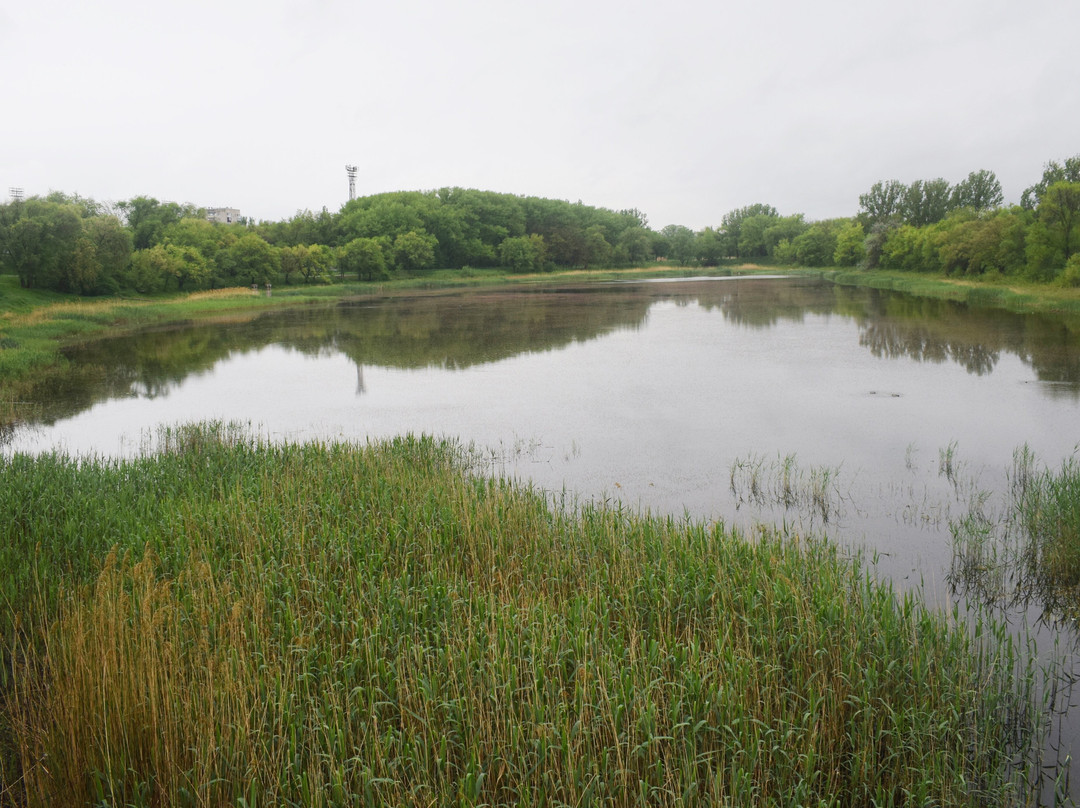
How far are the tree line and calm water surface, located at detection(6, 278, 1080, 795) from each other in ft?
64.1

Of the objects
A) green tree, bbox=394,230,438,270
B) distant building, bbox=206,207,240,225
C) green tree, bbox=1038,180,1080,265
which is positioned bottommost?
green tree, bbox=1038,180,1080,265

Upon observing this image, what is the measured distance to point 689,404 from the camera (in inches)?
624

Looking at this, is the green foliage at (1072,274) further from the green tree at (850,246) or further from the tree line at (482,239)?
the green tree at (850,246)

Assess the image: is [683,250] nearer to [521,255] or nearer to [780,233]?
[780,233]

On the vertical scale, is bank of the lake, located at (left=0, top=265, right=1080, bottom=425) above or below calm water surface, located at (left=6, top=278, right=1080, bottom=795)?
above

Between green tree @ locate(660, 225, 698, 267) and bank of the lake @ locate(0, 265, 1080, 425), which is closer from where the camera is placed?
bank of the lake @ locate(0, 265, 1080, 425)

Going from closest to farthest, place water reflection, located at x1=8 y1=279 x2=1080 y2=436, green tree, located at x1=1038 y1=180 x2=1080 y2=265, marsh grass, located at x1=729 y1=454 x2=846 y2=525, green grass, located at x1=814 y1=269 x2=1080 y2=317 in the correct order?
1. marsh grass, located at x1=729 y1=454 x2=846 y2=525
2. water reflection, located at x1=8 y1=279 x2=1080 y2=436
3. green grass, located at x1=814 y1=269 x2=1080 y2=317
4. green tree, located at x1=1038 y1=180 x2=1080 y2=265

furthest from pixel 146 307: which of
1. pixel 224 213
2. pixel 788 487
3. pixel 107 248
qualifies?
pixel 224 213

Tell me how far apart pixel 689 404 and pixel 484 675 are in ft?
39.4

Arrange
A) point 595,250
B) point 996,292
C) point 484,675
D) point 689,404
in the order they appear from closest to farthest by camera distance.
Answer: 1. point 484,675
2. point 689,404
3. point 996,292
4. point 595,250

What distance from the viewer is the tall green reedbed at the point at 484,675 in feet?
12.7

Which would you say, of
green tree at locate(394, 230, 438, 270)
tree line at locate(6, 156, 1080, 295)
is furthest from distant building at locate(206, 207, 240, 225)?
green tree at locate(394, 230, 438, 270)

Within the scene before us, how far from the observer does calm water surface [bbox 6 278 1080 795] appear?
964cm

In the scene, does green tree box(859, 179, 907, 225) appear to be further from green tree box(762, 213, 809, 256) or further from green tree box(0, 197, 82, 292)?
green tree box(0, 197, 82, 292)
